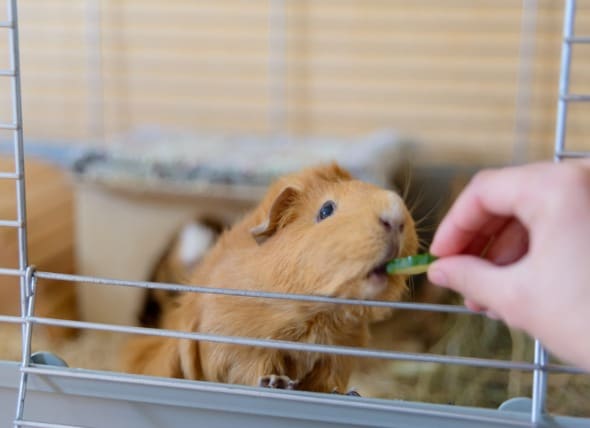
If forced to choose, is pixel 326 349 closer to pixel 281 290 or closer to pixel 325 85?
pixel 281 290

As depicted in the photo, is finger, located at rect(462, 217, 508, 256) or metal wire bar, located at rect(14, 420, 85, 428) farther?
metal wire bar, located at rect(14, 420, 85, 428)

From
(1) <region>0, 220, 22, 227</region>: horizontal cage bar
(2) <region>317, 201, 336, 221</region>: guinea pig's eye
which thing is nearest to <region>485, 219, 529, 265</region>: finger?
(2) <region>317, 201, 336, 221</region>: guinea pig's eye

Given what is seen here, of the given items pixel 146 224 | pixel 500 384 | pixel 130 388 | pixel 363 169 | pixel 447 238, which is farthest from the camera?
pixel 146 224

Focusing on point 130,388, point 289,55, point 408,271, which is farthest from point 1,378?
point 289,55

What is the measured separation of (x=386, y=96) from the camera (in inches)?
97.6

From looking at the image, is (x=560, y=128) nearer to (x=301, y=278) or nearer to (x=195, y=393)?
(x=301, y=278)

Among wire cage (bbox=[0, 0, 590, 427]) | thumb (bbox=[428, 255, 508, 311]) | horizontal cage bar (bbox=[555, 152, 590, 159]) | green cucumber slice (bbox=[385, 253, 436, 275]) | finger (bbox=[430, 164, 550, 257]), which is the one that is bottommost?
wire cage (bbox=[0, 0, 590, 427])

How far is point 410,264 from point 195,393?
0.25 m

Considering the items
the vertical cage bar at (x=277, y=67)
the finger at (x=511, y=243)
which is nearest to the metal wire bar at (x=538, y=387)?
the finger at (x=511, y=243)

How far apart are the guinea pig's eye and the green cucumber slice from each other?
0.37ft

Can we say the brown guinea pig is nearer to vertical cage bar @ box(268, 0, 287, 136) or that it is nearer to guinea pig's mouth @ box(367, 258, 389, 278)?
guinea pig's mouth @ box(367, 258, 389, 278)

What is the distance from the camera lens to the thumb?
21.7 inches

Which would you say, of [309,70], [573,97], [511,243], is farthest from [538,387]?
[309,70]

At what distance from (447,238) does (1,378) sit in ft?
1.57
